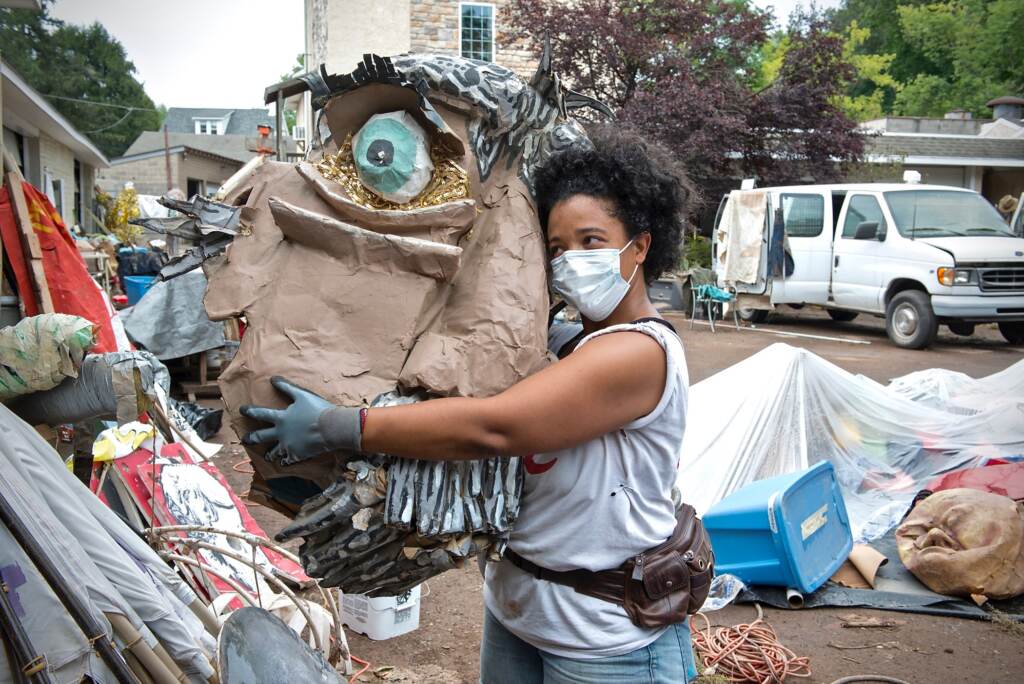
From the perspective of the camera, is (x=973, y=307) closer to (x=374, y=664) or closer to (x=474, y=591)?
(x=474, y=591)

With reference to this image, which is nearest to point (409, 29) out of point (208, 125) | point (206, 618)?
point (206, 618)

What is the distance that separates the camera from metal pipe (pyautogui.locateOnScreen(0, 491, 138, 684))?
163 cm

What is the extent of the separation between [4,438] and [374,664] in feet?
7.44

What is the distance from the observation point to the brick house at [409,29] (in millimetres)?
17641

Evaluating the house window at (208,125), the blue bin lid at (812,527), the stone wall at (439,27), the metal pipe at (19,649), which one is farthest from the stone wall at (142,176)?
the metal pipe at (19,649)

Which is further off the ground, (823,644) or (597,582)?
(597,582)

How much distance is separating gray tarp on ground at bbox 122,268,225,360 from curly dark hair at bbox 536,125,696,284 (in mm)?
6512

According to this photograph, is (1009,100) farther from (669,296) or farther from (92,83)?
(92,83)

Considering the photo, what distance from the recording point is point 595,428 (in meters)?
1.45

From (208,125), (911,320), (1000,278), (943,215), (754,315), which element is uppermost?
(208,125)

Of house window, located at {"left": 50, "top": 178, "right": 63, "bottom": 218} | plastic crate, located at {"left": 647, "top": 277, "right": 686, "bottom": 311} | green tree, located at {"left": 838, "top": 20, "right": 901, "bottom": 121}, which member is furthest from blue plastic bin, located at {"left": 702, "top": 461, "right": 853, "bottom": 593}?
green tree, located at {"left": 838, "top": 20, "right": 901, "bottom": 121}

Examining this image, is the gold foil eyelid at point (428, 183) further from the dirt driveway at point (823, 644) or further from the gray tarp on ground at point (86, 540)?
the dirt driveway at point (823, 644)

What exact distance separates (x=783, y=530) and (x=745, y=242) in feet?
28.7

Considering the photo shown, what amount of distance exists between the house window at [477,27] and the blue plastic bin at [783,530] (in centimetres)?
1544
